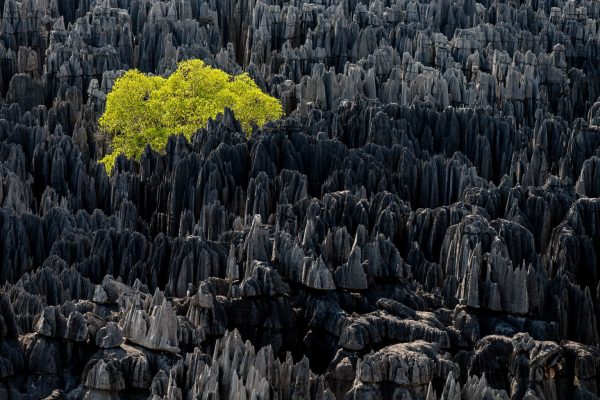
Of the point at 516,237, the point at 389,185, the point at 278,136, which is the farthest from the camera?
the point at 278,136

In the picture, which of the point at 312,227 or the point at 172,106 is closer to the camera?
the point at 312,227

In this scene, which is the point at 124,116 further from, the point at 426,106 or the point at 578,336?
the point at 578,336

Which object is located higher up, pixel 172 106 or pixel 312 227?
pixel 312 227

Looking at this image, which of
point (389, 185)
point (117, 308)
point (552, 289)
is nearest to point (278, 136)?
point (389, 185)

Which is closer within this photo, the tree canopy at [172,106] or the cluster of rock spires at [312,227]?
the cluster of rock spires at [312,227]

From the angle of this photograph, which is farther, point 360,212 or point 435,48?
point 435,48
